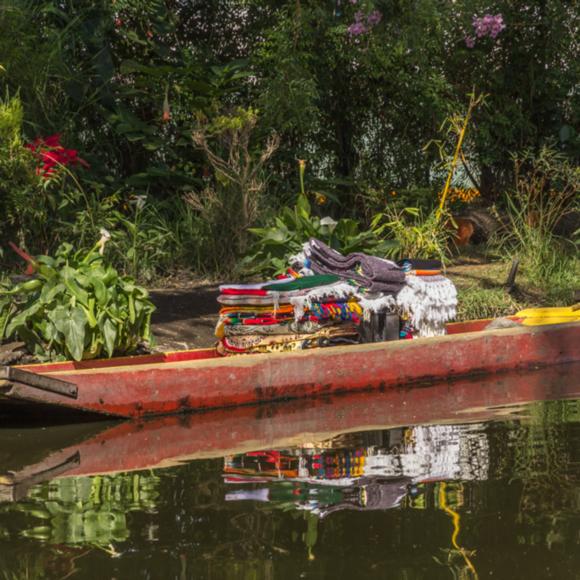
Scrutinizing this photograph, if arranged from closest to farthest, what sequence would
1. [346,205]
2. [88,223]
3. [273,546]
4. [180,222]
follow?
[273,546]
[88,223]
[180,222]
[346,205]

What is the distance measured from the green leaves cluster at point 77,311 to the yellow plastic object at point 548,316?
2.78 m

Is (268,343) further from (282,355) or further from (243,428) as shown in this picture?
(243,428)

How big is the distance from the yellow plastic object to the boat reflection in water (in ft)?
7.63

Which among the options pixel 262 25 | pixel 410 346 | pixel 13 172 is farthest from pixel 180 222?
pixel 410 346

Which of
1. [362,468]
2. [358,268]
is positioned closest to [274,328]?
[358,268]

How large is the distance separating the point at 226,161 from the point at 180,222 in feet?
2.68

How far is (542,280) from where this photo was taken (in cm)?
985

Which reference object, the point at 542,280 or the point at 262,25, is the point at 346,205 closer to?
the point at 262,25

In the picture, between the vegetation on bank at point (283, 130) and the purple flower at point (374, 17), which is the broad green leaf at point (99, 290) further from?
the purple flower at point (374, 17)

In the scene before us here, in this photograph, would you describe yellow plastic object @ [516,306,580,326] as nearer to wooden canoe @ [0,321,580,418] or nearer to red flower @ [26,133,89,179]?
wooden canoe @ [0,321,580,418]

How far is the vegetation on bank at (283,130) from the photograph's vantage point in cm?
987

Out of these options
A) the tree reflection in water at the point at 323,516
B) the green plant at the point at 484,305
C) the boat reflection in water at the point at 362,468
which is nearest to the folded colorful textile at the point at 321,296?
the boat reflection in water at the point at 362,468

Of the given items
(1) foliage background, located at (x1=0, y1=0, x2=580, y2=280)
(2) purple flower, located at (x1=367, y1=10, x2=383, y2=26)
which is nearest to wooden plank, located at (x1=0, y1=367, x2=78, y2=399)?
(1) foliage background, located at (x1=0, y1=0, x2=580, y2=280)

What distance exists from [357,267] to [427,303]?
1.62ft
